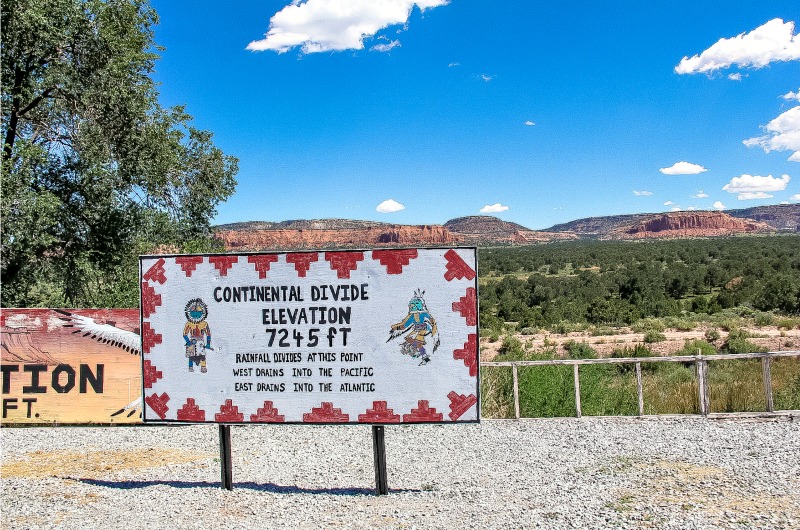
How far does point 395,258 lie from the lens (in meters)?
7.13

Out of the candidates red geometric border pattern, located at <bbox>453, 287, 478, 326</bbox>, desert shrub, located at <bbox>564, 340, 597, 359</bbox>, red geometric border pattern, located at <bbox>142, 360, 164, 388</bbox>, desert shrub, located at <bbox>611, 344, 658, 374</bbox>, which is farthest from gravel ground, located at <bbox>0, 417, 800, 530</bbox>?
desert shrub, located at <bbox>564, 340, 597, 359</bbox>

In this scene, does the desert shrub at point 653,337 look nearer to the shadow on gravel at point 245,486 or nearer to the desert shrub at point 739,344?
the desert shrub at point 739,344

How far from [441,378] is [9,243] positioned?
11759 mm

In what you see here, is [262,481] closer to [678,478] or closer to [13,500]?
[13,500]

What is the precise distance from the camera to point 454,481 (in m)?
7.85

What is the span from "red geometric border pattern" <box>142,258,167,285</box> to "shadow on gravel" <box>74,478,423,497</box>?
8.21 feet

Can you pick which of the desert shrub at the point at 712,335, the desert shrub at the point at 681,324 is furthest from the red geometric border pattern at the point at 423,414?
the desert shrub at the point at 681,324

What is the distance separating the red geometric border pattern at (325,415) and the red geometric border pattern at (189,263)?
7.15 feet

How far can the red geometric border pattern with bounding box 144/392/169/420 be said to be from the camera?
7516 mm

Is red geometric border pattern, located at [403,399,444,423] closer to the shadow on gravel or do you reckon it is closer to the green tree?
the shadow on gravel

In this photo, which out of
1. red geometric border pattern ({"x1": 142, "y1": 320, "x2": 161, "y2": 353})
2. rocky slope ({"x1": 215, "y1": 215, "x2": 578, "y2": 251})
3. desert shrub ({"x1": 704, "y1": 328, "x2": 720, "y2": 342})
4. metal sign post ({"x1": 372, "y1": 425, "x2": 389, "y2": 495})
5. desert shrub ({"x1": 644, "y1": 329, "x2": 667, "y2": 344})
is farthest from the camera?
rocky slope ({"x1": 215, "y1": 215, "x2": 578, "y2": 251})

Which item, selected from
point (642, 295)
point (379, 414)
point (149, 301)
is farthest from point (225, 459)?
point (642, 295)

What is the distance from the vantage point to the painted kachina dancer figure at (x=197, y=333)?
746 centimetres

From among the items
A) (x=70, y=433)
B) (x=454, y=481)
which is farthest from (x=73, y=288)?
(x=454, y=481)
